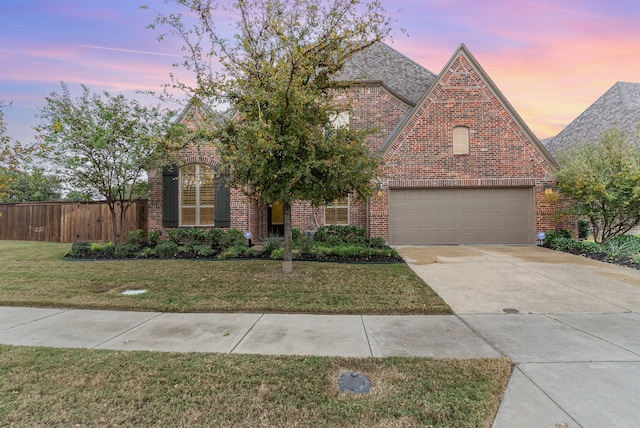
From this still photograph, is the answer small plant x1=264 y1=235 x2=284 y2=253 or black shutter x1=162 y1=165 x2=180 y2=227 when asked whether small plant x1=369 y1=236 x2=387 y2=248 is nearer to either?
small plant x1=264 y1=235 x2=284 y2=253

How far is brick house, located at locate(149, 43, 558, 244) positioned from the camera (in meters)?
11.0

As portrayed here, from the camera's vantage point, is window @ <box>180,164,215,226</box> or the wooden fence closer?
window @ <box>180,164,215,226</box>

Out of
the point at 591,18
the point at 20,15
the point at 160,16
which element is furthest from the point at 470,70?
the point at 20,15

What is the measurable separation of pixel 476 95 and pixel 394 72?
5.05 meters

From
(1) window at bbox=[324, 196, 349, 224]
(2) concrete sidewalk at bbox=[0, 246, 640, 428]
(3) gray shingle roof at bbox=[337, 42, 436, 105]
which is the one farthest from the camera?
(3) gray shingle roof at bbox=[337, 42, 436, 105]

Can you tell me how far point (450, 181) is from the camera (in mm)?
11125

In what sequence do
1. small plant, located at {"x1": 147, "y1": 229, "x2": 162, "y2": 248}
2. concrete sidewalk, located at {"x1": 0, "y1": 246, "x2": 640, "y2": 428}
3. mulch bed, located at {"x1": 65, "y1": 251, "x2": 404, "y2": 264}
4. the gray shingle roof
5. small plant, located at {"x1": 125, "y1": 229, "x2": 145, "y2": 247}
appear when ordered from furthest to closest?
the gray shingle roof
small plant, located at {"x1": 147, "y1": 229, "x2": 162, "y2": 248}
small plant, located at {"x1": 125, "y1": 229, "x2": 145, "y2": 247}
mulch bed, located at {"x1": 65, "y1": 251, "x2": 404, "y2": 264}
concrete sidewalk, located at {"x1": 0, "y1": 246, "x2": 640, "y2": 428}

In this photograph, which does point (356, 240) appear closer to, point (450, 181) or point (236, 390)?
point (450, 181)

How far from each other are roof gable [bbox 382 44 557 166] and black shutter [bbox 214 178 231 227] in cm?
595

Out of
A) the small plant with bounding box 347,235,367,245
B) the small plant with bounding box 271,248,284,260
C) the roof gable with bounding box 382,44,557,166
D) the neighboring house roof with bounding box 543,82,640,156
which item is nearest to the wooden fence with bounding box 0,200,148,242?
the small plant with bounding box 271,248,284,260

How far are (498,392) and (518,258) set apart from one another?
7.26m

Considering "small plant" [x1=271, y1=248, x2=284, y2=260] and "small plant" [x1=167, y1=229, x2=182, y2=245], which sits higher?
"small plant" [x1=167, y1=229, x2=182, y2=245]

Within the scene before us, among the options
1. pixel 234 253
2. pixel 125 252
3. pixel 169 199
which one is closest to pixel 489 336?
pixel 234 253

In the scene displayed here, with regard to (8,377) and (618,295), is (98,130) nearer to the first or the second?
(8,377)
